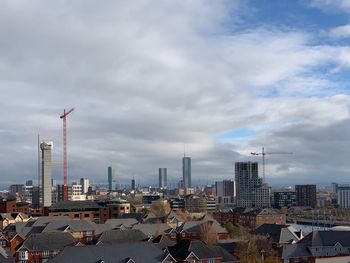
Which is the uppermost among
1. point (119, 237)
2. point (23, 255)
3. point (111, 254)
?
point (111, 254)

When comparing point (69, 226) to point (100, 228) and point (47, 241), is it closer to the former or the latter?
point (100, 228)

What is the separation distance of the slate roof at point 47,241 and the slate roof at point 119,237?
390 cm

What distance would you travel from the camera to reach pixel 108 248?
5088 centimetres

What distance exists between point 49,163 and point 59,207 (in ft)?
266

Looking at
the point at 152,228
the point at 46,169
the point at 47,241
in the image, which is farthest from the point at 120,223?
the point at 46,169

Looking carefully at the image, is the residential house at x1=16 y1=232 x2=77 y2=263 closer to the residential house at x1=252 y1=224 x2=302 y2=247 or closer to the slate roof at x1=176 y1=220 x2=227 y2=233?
the slate roof at x1=176 y1=220 x2=227 y2=233

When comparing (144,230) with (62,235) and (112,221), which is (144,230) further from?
(62,235)

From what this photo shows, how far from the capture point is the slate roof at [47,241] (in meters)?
63.6

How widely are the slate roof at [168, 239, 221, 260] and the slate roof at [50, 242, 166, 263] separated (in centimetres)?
265

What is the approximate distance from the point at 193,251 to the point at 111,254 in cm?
899

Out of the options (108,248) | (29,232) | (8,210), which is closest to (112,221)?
(29,232)

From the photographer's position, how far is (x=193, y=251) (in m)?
54.7

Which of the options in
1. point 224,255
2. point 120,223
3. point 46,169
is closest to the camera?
point 224,255

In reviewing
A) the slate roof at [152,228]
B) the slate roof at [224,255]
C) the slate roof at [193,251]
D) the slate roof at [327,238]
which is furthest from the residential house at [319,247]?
the slate roof at [152,228]
